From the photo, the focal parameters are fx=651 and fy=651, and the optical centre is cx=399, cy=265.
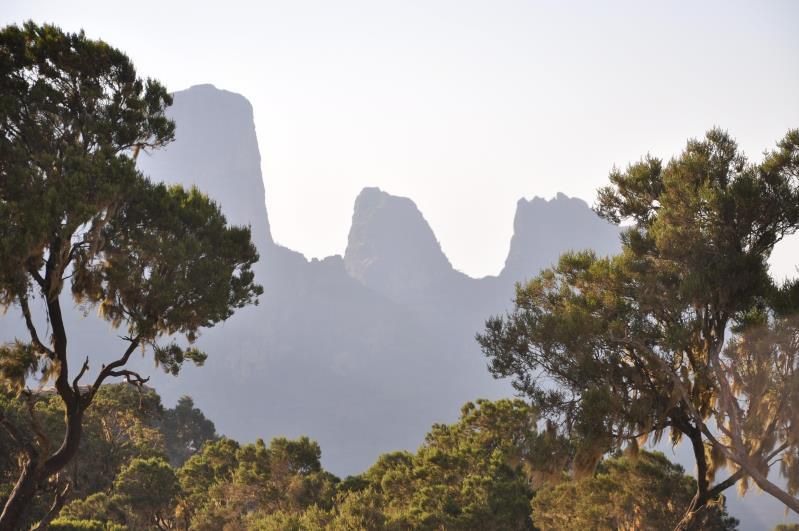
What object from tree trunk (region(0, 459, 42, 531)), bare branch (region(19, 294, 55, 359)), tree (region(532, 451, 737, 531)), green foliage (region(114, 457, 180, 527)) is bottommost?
tree trunk (region(0, 459, 42, 531))

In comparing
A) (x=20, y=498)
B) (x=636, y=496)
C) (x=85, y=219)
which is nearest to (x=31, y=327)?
(x=85, y=219)

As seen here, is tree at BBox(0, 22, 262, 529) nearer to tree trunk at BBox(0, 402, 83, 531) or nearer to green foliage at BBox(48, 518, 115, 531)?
tree trunk at BBox(0, 402, 83, 531)

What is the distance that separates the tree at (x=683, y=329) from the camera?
12969mm

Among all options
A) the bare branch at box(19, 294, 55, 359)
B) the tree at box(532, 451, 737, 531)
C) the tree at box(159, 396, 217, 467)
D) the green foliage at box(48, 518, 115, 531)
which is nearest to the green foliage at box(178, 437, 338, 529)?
the green foliage at box(48, 518, 115, 531)

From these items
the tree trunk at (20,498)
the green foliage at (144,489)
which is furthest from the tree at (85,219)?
the green foliage at (144,489)

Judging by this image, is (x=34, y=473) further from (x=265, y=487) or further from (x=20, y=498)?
(x=265, y=487)

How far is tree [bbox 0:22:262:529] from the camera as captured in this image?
11383 millimetres

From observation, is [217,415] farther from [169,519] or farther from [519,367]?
[519,367]

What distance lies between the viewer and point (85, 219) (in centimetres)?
1143

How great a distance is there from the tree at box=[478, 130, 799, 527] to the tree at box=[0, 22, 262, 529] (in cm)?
738

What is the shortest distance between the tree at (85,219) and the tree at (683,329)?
24.2ft

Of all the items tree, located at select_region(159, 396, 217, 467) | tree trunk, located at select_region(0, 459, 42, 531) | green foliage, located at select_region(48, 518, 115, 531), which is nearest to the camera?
tree trunk, located at select_region(0, 459, 42, 531)

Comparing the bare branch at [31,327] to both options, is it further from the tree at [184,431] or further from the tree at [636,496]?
the tree at [184,431]

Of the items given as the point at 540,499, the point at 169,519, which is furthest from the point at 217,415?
the point at 540,499
